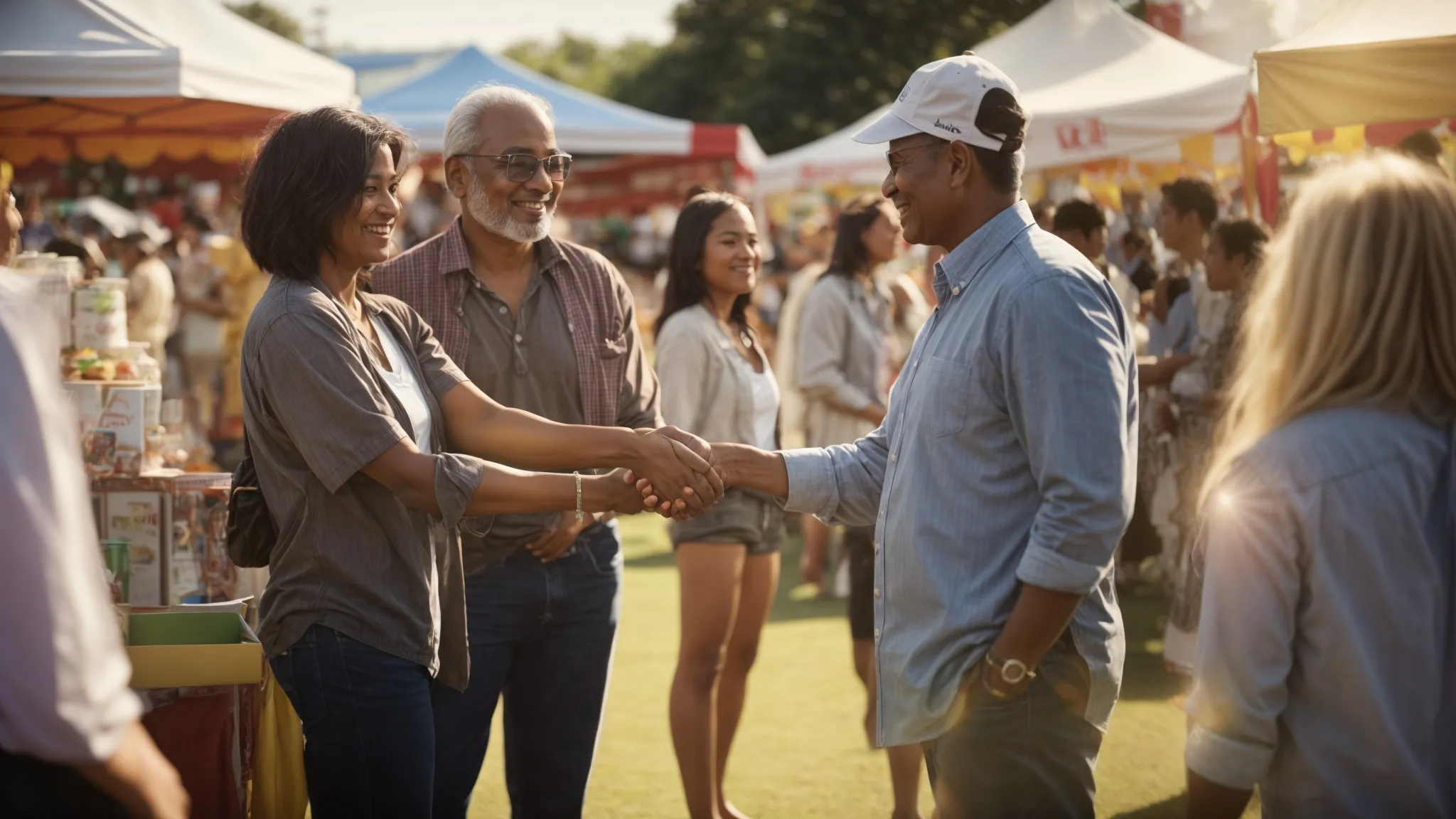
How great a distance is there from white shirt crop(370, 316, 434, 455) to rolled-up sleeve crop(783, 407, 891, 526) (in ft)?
2.91

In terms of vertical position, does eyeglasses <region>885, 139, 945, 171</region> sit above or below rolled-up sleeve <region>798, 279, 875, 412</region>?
above

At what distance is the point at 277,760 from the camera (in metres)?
3.24

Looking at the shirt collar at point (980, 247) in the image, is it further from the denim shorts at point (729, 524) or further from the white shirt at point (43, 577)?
the denim shorts at point (729, 524)

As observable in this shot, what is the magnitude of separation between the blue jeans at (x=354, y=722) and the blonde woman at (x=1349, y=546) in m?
1.62

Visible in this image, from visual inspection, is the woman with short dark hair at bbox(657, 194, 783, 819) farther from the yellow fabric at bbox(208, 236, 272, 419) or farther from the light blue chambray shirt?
the yellow fabric at bbox(208, 236, 272, 419)

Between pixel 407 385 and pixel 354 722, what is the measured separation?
77 cm

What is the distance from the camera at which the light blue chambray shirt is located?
98.3 inches

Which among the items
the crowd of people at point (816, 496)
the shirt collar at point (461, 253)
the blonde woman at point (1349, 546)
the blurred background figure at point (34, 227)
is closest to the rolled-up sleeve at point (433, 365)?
the crowd of people at point (816, 496)

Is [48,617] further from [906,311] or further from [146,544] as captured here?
[906,311]

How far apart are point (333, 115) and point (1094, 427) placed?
1.75m

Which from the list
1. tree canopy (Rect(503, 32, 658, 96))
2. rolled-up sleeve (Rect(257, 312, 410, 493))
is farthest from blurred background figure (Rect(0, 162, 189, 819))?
tree canopy (Rect(503, 32, 658, 96))

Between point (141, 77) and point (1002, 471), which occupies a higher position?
point (141, 77)

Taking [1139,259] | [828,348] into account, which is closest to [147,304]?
[828,348]

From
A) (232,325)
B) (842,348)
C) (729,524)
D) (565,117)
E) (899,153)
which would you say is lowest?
(729,524)
